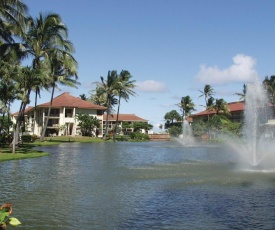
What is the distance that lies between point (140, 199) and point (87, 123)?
63.8m

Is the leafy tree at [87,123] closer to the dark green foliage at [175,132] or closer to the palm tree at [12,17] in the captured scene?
the dark green foliage at [175,132]

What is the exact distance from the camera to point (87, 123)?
75.8 metres

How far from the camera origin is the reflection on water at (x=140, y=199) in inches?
392

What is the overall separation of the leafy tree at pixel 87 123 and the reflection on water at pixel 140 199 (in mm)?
55495

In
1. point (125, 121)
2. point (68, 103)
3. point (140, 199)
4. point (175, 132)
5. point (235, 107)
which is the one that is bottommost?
point (140, 199)

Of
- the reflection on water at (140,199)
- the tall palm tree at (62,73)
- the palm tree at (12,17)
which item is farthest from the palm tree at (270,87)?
the reflection on water at (140,199)

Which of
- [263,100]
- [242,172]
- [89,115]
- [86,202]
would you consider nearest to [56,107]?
[89,115]

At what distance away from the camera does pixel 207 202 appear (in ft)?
40.2

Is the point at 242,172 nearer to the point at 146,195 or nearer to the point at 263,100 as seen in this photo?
the point at 146,195

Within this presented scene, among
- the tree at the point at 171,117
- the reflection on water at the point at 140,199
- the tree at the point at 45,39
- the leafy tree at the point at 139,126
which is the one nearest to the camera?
the reflection on water at the point at 140,199

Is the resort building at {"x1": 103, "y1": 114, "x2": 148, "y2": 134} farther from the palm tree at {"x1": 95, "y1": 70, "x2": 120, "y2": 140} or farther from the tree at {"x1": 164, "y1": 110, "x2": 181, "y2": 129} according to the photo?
the palm tree at {"x1": 95, "y1": 70, "x2": 120, "y2": 140}

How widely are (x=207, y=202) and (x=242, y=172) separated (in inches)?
320

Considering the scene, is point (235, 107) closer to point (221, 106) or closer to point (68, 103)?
point (221, 106)

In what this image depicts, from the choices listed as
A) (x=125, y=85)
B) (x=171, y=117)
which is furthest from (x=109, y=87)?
(x=171, y=117)
